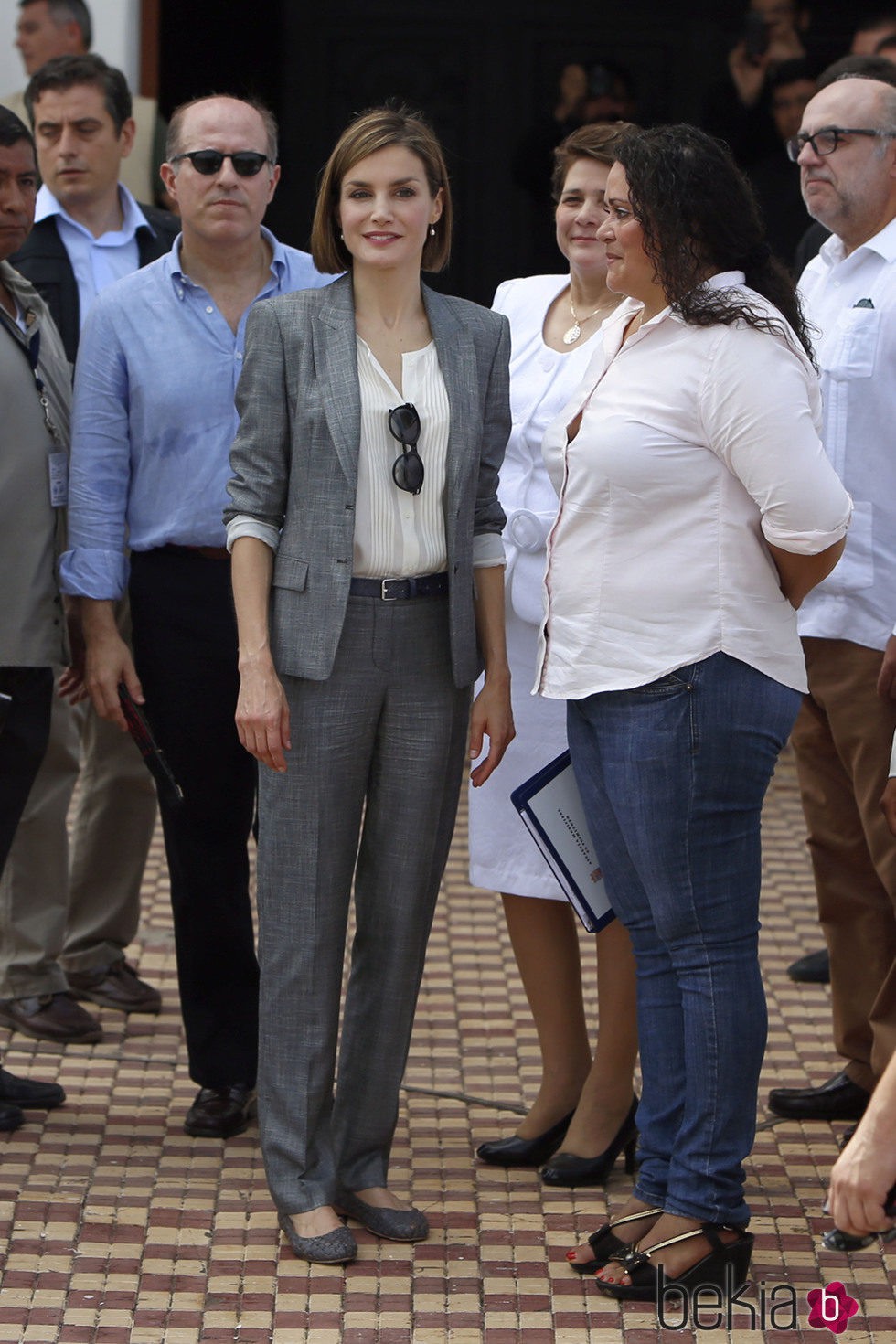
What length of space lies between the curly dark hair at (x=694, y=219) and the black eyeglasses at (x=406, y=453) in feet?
1.70

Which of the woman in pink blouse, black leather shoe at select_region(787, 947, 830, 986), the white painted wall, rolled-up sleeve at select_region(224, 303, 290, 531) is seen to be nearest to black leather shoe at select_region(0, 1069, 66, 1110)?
the woman in pink blouse

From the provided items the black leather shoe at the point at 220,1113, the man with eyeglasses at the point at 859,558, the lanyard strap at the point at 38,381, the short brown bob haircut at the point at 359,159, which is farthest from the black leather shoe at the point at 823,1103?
the lanyard strap at the point at 38,381

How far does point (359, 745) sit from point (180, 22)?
5513 mm

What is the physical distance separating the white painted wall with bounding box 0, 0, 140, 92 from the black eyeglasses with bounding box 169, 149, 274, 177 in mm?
4046

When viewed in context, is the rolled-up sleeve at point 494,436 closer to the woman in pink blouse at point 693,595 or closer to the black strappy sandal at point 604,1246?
the woman in pink blouse at point 693,595

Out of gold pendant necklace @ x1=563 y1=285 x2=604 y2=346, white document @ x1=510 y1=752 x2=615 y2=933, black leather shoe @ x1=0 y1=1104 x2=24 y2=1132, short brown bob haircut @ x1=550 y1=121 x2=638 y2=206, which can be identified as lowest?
black leather shoe @ x1=0 y1=1104 x2=24 y2=1132

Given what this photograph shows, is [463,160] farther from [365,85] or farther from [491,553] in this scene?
[491,553]

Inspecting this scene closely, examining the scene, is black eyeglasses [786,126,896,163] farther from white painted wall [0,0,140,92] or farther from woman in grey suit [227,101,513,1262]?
white painted wall [0,0,140,92]

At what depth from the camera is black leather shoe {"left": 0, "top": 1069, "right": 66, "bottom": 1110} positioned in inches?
168

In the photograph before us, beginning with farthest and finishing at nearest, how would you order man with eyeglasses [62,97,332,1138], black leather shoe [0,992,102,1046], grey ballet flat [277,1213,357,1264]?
black leather shoe [0,992,102,1046] < man with eyeglasses [62,97,332,1138] < grey ballet flat [277,1213,357,1264]

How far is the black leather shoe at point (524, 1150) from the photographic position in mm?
4008

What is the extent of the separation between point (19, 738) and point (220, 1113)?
0.93 meters

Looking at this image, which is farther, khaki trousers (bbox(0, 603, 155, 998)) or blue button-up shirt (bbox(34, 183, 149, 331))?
blue button-up shirt (bbox(34, 183, 149, 331))

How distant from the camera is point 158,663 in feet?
13.1
